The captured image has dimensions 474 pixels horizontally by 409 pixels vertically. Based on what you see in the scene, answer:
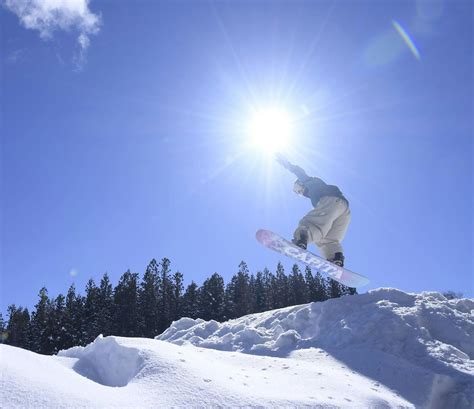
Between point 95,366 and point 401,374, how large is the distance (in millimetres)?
4168

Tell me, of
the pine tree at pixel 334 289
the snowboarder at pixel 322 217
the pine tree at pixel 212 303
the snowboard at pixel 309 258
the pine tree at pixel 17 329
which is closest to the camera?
the snowboarder at pixel 322 217

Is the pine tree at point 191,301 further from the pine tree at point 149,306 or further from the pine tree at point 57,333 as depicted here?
the pine tree at point 57,333

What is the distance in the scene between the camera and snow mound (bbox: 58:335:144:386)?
14.3 feet

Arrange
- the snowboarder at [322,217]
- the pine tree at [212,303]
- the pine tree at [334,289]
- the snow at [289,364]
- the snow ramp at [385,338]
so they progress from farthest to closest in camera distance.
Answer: the pine tree at [212,303], the pine tree at [334,289], the snowboarder at [322,217], the snow ramp at [385,338], the snow at [289,364]

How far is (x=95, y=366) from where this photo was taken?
16.2 feet

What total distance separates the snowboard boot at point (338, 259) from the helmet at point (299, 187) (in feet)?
→ 5.78

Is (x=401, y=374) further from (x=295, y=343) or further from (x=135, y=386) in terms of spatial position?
(x=135, y=386)

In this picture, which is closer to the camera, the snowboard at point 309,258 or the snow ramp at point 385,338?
the snow ramp at point 385,338

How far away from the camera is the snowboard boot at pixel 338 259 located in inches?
375

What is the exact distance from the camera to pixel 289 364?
5.60 meters

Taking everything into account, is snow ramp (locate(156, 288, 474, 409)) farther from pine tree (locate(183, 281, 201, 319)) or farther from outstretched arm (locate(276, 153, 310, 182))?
pine tree (locate(183, 281, 201, 319))

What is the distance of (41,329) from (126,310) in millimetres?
11933

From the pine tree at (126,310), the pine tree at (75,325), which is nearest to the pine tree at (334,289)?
the pine tree at (126,310)

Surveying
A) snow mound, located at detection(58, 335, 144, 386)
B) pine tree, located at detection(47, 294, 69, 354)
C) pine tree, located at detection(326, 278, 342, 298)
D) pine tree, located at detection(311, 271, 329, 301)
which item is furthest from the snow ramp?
pine tree, located at detection(311, 271, 329, 301)
